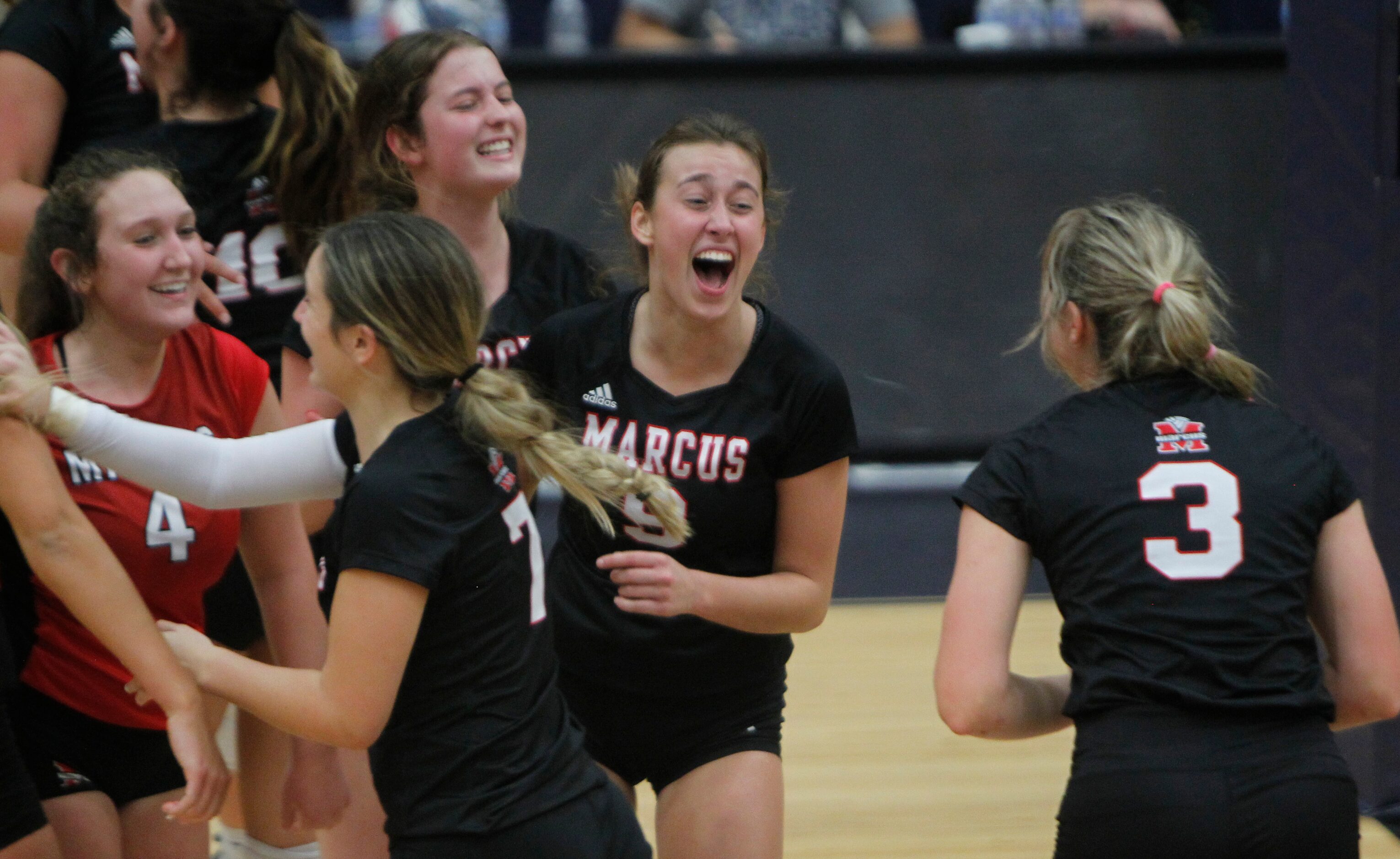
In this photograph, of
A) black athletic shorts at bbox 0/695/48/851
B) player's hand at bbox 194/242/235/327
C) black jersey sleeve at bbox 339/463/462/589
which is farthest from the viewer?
player's hand at bbox 194/242/235/327

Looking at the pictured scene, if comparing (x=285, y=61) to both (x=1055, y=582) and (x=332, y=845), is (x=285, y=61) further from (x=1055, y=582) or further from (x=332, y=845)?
(x=1055, y=582)

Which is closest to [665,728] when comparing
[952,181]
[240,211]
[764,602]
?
[764,602]

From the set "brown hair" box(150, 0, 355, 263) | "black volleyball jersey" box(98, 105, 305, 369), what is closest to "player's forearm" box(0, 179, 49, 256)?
"black volleyball jersey" box(98, 105, 305, 369)

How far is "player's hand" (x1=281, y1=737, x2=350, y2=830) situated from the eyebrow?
1005mm

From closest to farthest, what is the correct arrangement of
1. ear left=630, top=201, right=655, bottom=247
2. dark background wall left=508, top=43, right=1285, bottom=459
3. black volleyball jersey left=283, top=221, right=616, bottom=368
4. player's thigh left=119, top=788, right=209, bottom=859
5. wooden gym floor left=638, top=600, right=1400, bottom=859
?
player's thigh left=119, top=788, right=209, bottom=859 → ear left=630, top=201, right=655, bottom=247 → black volleyball jersey left=283, top=221, right=616, bottom=368 → wooden gym floor left=638, top=600, right=1400, bottom=859 → dark background wall left=508, top=43, right=1285, bottom=459

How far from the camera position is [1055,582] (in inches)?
83.0

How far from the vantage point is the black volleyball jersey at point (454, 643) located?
1867 millimetres

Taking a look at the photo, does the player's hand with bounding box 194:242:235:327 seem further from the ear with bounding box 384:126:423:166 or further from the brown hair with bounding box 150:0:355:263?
the ear with bounding box 384:126:423:166

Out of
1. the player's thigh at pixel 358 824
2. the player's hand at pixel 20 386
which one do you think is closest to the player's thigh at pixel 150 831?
the player's thigh at pixel 358 824

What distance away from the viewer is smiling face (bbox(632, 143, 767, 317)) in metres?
2.45

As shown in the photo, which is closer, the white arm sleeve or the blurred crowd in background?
the white arm sleeve

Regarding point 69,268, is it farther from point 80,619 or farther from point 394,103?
point 394,103

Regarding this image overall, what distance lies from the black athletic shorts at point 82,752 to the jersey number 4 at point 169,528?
0.91ft

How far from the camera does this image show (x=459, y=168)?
107 inches
